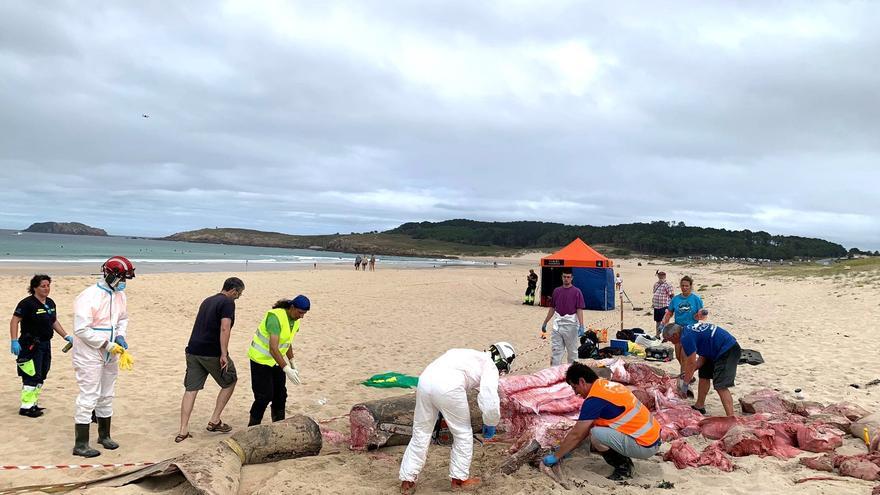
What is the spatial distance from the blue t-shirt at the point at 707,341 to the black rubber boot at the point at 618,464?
2.50 metres

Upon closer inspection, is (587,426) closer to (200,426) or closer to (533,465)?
(533,465)

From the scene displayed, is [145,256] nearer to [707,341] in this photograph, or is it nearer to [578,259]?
[578,259]

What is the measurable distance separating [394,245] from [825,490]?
136920 mm

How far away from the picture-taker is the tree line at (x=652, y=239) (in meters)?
115

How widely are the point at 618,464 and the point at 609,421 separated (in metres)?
0.55

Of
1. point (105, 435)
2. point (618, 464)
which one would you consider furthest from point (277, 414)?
point (618, 464)

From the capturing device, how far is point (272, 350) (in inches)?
237

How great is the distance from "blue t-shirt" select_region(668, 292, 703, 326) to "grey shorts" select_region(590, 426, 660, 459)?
493cm

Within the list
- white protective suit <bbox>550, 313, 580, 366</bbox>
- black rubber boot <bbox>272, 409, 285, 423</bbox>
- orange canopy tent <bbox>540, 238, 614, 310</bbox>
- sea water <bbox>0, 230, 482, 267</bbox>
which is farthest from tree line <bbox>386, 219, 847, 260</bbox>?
black rubber boot <bbox>272, 409, 285, 423</bbox>

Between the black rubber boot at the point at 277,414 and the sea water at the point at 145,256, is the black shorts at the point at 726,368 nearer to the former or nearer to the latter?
the black rubber boot at the point at 277,414

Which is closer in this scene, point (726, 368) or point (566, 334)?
point (726, 368)

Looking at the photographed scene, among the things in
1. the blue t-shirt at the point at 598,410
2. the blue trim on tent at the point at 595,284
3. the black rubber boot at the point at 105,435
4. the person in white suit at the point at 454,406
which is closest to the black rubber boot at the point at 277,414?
the black rubber boot at the point at 105,435

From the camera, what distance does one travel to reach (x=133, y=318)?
47.2 ft

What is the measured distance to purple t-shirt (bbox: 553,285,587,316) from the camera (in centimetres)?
911
